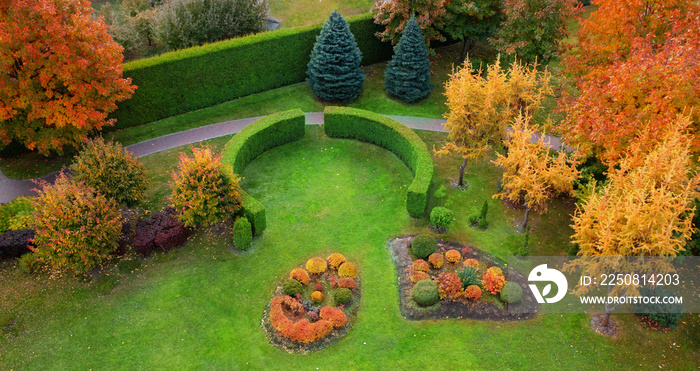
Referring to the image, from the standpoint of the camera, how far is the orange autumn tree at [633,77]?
18.6 m

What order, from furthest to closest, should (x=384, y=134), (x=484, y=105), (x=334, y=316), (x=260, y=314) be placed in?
1. (x=384, y=134)
2. (x=484, y=105)
3. (x=260, y=314)
4. (x=334, y=316)

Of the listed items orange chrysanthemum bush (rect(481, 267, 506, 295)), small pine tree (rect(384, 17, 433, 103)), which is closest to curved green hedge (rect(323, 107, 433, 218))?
small pine tree (rect(384, 17, 433, 103))

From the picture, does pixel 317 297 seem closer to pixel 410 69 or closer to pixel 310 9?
pixel 410 69

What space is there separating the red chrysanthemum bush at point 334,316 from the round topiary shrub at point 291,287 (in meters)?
1.56

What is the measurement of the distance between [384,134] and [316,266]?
10679 millimetres

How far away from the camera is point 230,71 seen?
1252 inches

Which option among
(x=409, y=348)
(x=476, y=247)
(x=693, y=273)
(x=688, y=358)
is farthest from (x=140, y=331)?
(x=693, y=273)

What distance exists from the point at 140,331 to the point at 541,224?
18.2 m

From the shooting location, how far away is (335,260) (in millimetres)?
21078

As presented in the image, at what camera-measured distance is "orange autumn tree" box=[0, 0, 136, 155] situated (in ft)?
70.6

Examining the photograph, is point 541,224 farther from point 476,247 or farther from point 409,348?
point 409,348

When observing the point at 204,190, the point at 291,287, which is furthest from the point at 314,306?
the point at 204,190

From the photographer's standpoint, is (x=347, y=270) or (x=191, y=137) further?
(x=191, y=137)

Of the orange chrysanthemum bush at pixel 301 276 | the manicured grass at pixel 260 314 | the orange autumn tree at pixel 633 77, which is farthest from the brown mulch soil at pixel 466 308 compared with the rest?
the orange autumn tree at pixel 633 77
